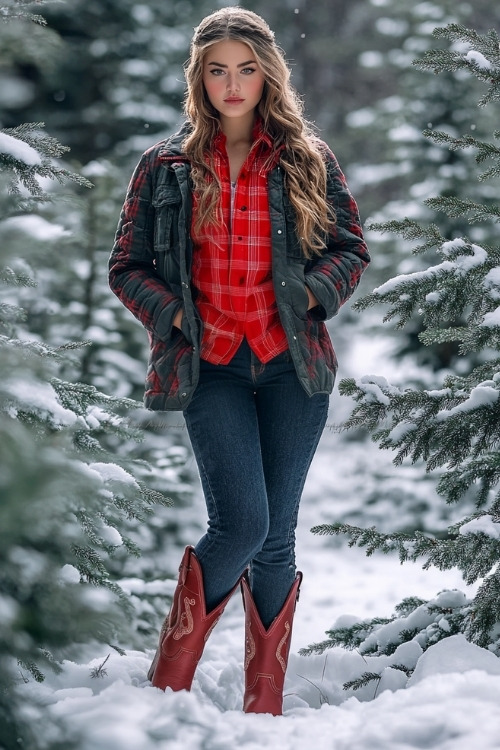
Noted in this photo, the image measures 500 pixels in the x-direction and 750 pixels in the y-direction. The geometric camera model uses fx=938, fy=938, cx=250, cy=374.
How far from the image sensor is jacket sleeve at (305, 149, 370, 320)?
3441 millimetres

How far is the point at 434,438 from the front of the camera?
12.3 feet

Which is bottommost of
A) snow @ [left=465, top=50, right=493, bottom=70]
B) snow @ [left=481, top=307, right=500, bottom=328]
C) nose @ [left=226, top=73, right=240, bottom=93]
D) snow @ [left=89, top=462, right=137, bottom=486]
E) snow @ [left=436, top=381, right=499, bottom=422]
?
snow @ [left=89, top=462, right=137, bottom=486]

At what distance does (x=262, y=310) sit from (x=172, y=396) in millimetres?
444

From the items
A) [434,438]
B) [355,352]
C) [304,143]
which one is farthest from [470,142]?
[355,352]

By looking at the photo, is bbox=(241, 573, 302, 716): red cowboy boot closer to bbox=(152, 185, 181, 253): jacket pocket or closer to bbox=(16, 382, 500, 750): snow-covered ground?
bbox=(16, 382, 500, 750): snow-covered ground

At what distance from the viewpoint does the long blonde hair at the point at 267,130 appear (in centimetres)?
332

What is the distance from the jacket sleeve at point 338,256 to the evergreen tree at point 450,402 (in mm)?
214

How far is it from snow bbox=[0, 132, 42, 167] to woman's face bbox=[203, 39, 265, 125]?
2.27 feet

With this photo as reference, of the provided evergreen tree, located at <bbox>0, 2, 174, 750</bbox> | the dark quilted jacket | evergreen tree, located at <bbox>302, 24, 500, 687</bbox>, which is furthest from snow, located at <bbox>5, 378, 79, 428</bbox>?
evergreen tree, located at <bbox>302, 24, 500, 687</bbox>

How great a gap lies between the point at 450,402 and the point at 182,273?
1.24 meters

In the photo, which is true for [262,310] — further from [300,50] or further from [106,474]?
[300,50]

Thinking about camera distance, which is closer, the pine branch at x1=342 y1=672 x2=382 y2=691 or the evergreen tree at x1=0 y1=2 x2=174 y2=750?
the evergreen tree at x1=0 y1=2 x2=174 y2=750

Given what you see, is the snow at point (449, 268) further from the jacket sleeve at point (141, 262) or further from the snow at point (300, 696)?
the jacket sleeve at point (141, 262)

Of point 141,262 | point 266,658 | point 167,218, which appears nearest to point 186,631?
point 266,658
